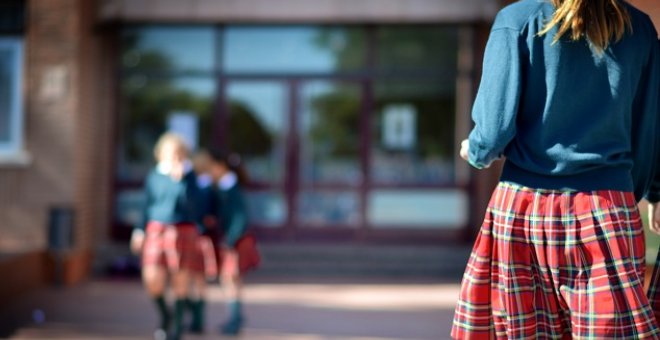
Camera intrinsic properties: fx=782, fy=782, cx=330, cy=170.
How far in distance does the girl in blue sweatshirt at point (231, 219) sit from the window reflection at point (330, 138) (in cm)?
401

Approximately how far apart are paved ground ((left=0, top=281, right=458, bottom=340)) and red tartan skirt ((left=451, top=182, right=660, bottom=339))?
423cm

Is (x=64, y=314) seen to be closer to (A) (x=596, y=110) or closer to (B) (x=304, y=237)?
(B) (x=304, y=237)

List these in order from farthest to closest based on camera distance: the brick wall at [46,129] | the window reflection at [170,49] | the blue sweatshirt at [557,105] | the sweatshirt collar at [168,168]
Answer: the window reflection at [170,49]
the brick wall at [46,129]
the sweatshirt collar at [168,168]
the blue sweatshirt at [557,105]

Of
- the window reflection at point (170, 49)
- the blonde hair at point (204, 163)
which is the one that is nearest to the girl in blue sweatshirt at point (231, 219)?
the blonde hair at point (204, 163)

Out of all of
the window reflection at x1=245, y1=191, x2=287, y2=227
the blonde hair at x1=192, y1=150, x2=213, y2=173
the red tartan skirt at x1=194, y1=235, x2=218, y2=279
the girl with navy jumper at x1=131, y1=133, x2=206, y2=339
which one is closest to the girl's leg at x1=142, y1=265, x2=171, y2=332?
the girl with navy jumper at x1=131, y1=133, x2=206, y2=339

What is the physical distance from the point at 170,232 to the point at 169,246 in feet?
0.35

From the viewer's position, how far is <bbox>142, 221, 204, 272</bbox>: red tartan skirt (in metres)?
6.00

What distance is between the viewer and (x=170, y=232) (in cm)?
603

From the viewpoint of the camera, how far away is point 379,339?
20.4 ft

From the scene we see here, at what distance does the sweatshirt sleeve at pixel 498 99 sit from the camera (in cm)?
211

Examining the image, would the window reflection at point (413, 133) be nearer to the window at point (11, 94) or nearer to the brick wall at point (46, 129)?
the brick wall at point (46, 129)

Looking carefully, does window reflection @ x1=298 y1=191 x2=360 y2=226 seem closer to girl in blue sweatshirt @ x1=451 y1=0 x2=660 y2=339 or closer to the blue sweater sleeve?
the blue sweater sleeve

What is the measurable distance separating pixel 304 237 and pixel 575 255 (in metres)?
8.69

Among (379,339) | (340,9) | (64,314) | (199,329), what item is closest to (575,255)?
(379,339)
